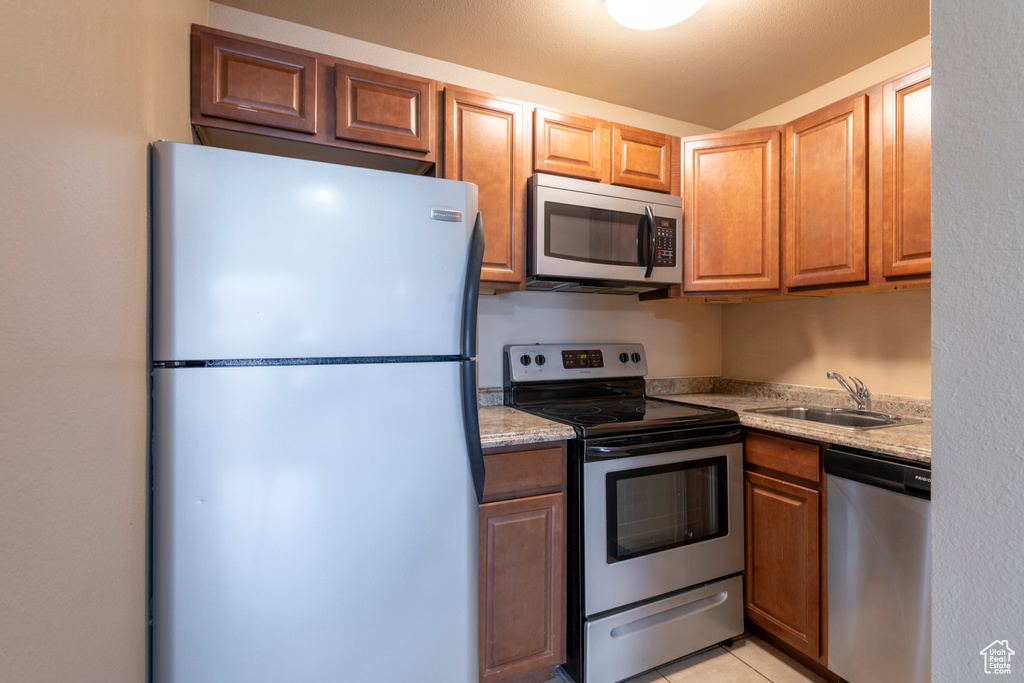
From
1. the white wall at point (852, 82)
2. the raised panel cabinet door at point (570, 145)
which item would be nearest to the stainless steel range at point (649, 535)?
the raised panel cabinet door at point (570, 145)

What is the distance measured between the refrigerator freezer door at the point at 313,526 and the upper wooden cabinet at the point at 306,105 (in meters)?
0.93

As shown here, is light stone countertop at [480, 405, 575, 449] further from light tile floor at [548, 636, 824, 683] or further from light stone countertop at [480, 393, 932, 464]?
light tile floor at [548, 636, 824, 683]

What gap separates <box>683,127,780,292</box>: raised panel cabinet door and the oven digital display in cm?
55

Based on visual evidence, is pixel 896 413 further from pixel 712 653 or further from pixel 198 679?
pixel 198 679

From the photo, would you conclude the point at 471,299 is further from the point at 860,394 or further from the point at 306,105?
the point at 860,394

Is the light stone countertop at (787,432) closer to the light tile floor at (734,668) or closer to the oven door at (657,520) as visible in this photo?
the oven door at (657,520)

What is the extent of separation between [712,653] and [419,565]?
1419 mm

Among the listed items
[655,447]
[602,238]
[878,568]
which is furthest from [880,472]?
[602,238]

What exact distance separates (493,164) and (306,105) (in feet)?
2.30

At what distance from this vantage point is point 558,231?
1.97 meters

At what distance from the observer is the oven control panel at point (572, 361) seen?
2.22 meters

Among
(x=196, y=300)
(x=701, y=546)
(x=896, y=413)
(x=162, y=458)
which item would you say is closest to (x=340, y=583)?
(x=162, y=458)

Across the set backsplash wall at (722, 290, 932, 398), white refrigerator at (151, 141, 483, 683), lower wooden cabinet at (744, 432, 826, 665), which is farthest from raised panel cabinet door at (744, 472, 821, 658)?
white refrigerator at (151, 141, 483, 683)

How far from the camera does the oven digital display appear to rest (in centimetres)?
232
